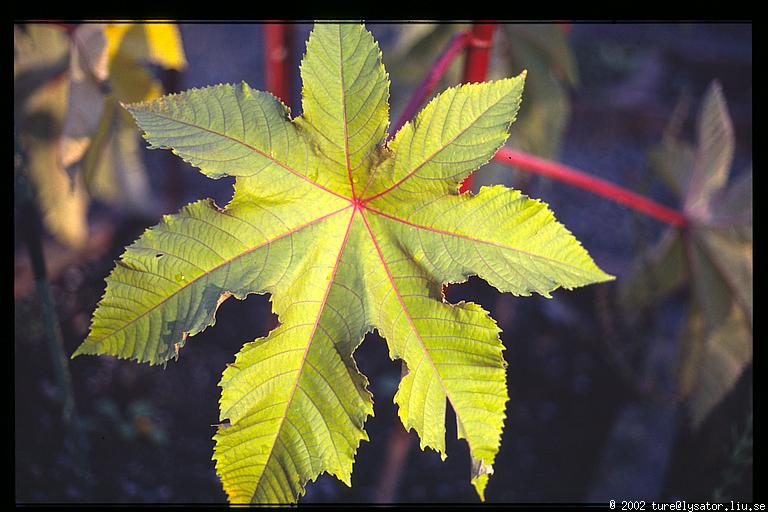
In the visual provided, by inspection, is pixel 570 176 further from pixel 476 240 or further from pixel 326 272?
pixel 326 272

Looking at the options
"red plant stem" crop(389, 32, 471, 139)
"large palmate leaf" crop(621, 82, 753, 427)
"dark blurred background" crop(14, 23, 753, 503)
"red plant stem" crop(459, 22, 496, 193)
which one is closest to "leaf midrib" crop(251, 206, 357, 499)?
"red plant stem" crop(389, 32, 471, 139)

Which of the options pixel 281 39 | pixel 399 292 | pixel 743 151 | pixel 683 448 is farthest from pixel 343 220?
pixel 743 151

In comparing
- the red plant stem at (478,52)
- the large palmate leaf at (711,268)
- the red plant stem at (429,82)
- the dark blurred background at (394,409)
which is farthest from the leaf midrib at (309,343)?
the large palmate leaf at (711,268)

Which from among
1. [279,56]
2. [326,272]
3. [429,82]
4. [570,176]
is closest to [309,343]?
[326,272]

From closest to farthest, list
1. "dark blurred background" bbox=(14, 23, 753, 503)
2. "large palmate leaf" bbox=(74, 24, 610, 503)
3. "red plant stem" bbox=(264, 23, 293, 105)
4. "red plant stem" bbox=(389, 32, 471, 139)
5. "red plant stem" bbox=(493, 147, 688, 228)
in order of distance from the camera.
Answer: "large palmate leaf" bbox=(74, 24, 610, 503) < "red plant stem" bbox=(389, 32, 471, 139) < "red plant stem" bbox=(493, 147, 688, 228) < "red plant stem" bbox=(264, 23, 293, 105) < "dark blurred background" bbox=(14, 23, 753, 503)

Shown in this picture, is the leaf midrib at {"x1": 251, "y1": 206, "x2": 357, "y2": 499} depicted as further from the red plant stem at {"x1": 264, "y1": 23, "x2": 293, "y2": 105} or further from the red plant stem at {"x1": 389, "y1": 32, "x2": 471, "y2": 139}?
the red plant stem at {"x1": 264, "y1": 23, "x2": 293, "y2": 105}

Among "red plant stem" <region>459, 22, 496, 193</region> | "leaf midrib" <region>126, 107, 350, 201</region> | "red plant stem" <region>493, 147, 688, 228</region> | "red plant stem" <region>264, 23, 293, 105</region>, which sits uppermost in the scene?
"red plant stem" <region>264, 23, 293, 105</region>
